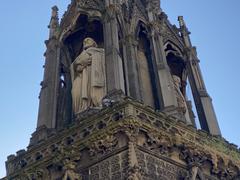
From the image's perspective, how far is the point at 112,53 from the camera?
16188mm

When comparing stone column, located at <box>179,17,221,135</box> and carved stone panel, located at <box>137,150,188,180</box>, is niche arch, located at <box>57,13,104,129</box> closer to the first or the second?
stone column, located at <box>179,17,221,135</box>

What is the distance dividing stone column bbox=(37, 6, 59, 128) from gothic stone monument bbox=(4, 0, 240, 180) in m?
0.03

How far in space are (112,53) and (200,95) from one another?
3636 millimetres

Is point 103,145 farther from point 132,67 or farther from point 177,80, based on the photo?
point 177,80

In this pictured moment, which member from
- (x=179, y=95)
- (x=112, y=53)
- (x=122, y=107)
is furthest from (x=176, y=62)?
(x=122, y=107)

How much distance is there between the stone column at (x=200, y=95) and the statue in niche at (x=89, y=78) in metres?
3.48

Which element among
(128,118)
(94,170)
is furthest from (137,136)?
(94,170)

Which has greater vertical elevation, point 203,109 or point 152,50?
point 152,50

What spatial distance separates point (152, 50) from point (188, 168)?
5.80 meters

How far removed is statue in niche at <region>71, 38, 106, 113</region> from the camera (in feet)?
52.0

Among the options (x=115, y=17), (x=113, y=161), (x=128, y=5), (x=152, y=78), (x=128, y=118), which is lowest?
(x=113, y=161)

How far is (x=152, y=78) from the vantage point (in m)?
18.0

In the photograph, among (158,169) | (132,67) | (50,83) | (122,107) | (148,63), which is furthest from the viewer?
(148,63)

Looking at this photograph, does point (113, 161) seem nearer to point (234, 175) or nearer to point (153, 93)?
point (234, 175)
